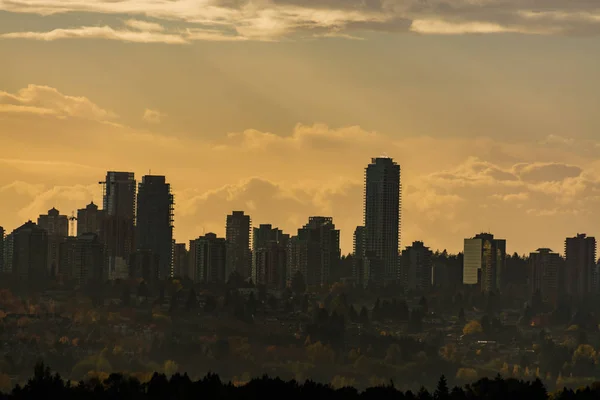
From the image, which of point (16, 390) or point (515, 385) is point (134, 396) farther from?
point (515, 385)

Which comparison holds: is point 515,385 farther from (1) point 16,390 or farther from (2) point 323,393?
(1) point 16,390

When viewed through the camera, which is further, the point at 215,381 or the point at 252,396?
the point at 215,381

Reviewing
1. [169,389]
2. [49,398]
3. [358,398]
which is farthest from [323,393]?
[49,398]

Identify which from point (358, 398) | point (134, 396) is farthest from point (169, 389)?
point (358, 398)

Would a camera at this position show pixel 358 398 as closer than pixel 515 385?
Yes

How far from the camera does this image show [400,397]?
166 m

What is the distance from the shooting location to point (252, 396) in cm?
16175

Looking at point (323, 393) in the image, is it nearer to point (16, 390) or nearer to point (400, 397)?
point (400, 397)

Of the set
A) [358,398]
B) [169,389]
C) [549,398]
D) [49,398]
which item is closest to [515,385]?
[549,398]

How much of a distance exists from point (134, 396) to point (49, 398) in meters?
9.61

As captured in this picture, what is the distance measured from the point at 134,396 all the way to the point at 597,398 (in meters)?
44.3

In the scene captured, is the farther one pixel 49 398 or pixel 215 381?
pixel 215 381

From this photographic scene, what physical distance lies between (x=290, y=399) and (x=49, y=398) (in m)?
23.4

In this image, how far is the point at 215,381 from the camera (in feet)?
576
